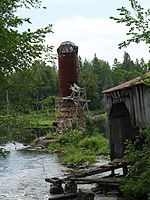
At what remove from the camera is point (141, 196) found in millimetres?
11039

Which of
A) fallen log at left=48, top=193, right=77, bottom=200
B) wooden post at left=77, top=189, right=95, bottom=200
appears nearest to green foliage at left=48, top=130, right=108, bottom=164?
fallen log at left=48, top=193, right=77, bottom=200

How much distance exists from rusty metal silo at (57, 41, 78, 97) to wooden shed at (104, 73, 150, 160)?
88.6ft

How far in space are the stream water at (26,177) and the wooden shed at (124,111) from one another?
340 centimetres

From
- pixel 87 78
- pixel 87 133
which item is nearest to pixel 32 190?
pixel 87 133

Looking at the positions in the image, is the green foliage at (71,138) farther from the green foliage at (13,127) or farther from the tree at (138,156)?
the green foliage at (13,127)

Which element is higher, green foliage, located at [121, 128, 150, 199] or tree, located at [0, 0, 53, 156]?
tree, located at [0, 0, 53, 156]

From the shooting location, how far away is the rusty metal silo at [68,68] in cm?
4653

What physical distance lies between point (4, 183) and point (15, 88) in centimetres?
1291

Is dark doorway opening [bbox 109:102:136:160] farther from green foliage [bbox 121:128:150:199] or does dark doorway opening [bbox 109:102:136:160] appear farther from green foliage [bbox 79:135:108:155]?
green foliage [bbox 79:135:108:155]

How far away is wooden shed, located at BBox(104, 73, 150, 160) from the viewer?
1552 cm

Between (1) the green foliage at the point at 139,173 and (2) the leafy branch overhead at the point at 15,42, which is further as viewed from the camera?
(1) the green foliage at the point at 139,173

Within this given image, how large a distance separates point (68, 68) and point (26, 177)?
27.5 meters

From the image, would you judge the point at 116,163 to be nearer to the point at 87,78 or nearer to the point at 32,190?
the point at 32,190

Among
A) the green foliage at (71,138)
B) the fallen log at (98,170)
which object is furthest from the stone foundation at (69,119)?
the fallen log at (98,170)
